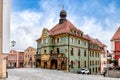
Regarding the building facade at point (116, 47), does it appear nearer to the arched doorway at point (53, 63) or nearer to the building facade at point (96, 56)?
the arched doorway at point (53, 63)

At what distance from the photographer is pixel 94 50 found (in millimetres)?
55719

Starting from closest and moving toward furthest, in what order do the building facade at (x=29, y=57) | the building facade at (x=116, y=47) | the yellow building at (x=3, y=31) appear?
1. the yellow building at (x=3, y=31)
2. the building facade at (x=116, y=47)
3. the building facade at (x=29, y=57)

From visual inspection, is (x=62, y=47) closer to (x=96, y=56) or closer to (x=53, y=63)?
(x=53, y=63)

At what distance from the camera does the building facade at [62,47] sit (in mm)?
40844

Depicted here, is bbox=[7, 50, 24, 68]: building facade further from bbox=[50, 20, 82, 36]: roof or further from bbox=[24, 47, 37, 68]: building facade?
bbox=[50, 20, 82, 36]: roof

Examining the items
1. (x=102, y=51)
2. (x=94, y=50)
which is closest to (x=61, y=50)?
(x=94, y=50)

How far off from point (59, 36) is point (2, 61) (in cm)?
3785

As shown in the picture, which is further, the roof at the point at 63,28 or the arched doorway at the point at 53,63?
the roof at the point at 63,28

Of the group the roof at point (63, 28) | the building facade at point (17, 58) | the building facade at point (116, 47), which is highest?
the roof at point (63, 28)

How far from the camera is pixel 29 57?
68625 millimetres

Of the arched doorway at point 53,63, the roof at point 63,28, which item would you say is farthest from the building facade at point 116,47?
the arched doorway at point 53,63

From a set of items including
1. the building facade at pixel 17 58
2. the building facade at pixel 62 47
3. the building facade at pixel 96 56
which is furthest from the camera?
the building facade at pixel 17 58

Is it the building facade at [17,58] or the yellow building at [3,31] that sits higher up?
the yellow building at [3,31]

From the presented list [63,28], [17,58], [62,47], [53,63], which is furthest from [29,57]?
[62,47]
